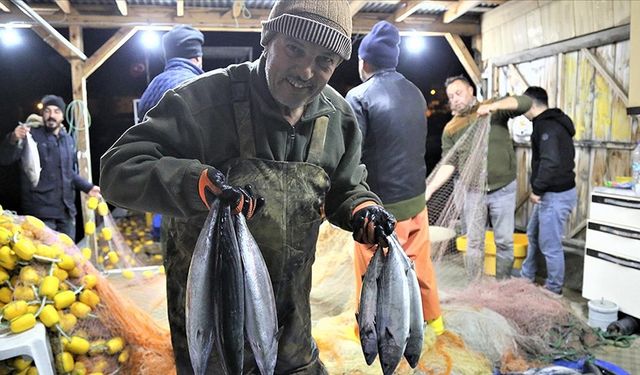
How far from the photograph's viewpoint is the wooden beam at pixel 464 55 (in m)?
8.92

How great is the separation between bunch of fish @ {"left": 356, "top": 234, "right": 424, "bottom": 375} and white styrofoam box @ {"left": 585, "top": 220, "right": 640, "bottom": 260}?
4.32 m

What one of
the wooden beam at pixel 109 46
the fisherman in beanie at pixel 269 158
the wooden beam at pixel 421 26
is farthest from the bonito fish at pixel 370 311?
the wooden beam at pixel 109 46

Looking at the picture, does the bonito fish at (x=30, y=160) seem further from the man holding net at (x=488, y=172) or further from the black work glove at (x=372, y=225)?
the black work glove at (x=372, y=225)

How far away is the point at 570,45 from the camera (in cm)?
695

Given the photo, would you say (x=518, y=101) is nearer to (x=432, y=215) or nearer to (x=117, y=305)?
Answer: (x=432, y=215)

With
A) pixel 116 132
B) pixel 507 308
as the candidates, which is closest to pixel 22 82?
pixel 116 132

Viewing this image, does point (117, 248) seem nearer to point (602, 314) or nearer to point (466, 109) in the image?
point (466, 109)

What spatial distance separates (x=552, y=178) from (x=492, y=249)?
131cm

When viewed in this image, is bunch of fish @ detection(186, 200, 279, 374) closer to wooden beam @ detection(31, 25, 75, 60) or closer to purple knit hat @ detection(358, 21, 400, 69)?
purple knit hat @ detection(358, 21, 400, 69)

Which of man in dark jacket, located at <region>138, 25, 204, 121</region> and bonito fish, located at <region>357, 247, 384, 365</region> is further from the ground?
man in dark jacket, located at <region>138, 25, 204, 121</region>

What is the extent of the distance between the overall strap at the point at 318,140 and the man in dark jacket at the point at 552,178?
458 centimetres

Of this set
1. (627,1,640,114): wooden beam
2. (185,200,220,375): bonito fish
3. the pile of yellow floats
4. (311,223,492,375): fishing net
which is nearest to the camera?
(185,200,220,375): bonito fish

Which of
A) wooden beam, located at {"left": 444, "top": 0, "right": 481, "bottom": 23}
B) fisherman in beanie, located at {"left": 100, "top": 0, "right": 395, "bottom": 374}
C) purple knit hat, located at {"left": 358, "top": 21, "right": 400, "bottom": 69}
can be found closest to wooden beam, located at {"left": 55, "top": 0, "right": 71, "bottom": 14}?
purple knit hat, located at {"left": 358, "top": 21, "right": 400, "bottom": 69}

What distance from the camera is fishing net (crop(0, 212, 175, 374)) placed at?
2.92 meters
